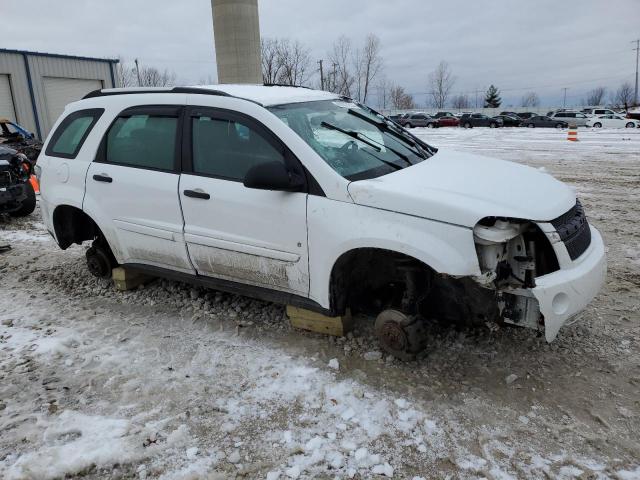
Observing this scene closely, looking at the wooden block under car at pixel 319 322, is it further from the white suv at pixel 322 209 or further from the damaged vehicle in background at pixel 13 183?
the damaged vehicle in background at pixel 13 183

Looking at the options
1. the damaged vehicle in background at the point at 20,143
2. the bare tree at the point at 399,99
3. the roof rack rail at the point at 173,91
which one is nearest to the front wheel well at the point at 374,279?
the roof rack rail at the point at 173,91

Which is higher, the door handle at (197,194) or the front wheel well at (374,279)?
the door handle at (197,194)

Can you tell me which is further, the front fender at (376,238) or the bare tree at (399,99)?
the bare tree at (399,99)

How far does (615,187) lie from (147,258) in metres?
9.58

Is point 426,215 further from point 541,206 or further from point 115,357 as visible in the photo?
point 115,357

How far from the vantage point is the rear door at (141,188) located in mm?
4211

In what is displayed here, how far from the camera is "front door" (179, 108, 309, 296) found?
3672mm

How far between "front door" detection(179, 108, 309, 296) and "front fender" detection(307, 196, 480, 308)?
0.10 m

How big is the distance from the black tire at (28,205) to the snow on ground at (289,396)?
4.17 metres

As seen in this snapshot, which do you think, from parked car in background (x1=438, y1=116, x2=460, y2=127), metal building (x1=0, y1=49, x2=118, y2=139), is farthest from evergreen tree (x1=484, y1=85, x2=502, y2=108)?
metal building (x1=0, y1=49, x2=118, y2=139)

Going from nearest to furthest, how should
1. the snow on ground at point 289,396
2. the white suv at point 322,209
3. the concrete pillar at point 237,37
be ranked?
the snow on ground at point 289,396, the white suv at point 322,209, the concrete pillar at point 237,37

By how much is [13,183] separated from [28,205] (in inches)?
22.3

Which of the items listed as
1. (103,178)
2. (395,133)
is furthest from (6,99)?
(395,133)

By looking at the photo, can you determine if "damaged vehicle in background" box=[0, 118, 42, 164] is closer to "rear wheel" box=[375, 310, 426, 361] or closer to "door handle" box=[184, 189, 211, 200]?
"door handle" box=[184, 189, 211, 200]
